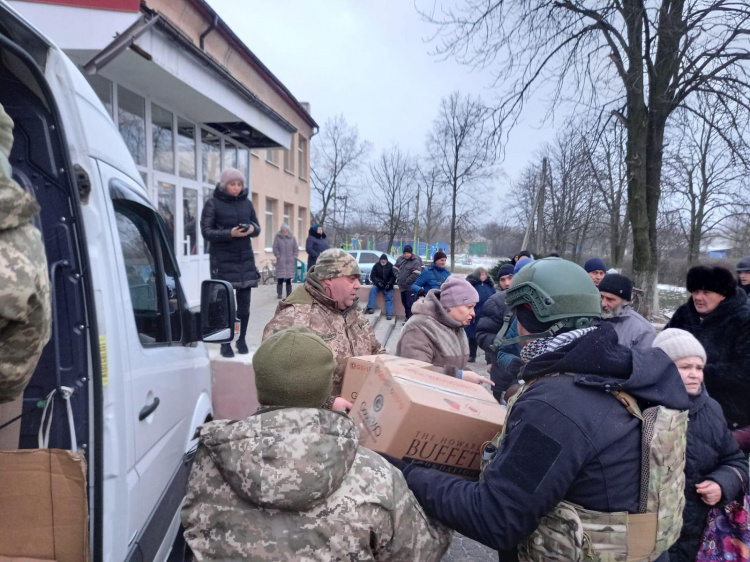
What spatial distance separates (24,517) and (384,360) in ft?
4.08

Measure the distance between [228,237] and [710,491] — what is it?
175 inches

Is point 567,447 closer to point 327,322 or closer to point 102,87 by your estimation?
point 327,322

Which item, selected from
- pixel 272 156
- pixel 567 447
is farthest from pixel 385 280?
pixel 272 156

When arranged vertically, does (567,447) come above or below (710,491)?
above

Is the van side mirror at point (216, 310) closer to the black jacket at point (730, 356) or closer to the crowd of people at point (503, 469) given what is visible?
the crowd of people at point (503, 469)

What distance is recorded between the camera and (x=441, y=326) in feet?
10.5

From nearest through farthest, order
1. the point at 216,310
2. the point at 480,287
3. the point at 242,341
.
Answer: the point at 216,310 < the point at 242,341 < the point at 480,287

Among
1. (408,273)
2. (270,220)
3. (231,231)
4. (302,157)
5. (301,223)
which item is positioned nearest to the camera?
(231,231)

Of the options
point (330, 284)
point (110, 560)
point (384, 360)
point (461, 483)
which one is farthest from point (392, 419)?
point (330, 284)

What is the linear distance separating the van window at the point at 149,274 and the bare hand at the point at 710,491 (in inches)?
89.1

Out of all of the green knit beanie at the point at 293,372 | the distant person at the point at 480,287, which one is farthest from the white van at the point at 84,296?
the distant person at the point at 480,287

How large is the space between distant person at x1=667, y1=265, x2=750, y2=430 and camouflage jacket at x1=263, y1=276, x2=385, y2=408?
2.26m

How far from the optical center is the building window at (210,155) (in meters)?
11.1

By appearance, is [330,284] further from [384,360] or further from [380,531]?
[380,531]
